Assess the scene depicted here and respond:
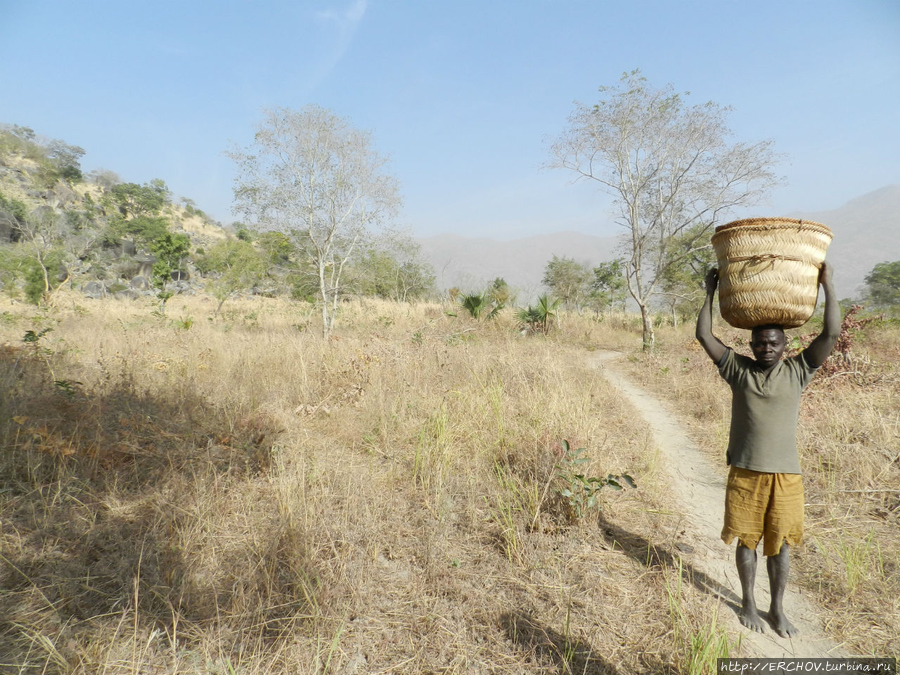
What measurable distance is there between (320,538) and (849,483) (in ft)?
14.5

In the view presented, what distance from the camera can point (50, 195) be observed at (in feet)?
147

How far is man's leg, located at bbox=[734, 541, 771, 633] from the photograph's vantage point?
6.70ft

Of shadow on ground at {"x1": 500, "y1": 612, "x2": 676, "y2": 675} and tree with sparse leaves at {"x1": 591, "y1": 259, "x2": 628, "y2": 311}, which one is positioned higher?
tree with sparse leaves at {"x1": 591, "y1": 259, "x2": 628, "y2": 311}

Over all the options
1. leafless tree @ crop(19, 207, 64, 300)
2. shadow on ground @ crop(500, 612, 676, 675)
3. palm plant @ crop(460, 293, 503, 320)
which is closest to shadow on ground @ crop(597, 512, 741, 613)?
shadow on ground @ crop(500, 612, 676, 675)

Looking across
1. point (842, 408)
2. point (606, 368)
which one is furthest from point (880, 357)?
point (606, 368)

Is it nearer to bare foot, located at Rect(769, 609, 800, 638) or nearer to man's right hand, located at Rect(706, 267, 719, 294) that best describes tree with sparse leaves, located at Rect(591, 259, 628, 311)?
man's right hand, located at Rect(706, 267, 719, 294)

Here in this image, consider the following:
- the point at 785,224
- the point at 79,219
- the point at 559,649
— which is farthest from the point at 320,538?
the point at 79,219

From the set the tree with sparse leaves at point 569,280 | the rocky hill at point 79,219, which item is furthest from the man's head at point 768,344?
the rocky hill at point 79,219

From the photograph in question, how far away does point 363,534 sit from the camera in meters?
2.55

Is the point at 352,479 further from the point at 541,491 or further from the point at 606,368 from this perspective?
the point at 606,368

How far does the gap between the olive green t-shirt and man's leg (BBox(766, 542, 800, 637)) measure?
0.45 meters

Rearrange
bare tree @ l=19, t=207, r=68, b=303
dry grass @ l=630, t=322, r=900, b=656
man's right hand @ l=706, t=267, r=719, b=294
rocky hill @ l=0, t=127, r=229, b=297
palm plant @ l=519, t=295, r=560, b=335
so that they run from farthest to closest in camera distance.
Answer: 1. rocky hill @ l=0, t=127, r=229, b=297
2. bare tree @ l=19, t=207, r=68, b=303
3. palm plant @ l=519, t=295, r=560, b=335
4. man's right hand @ l=706, t=267, r=719, b=294
5. dry grass @ l=630, t=322, r=900, b=656

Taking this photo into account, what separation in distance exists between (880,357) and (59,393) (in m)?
11.9

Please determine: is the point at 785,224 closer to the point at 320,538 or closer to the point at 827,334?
the point at 827,334
